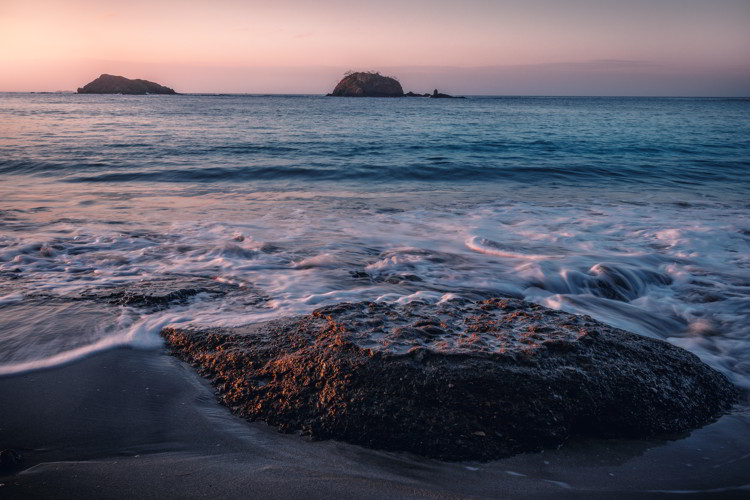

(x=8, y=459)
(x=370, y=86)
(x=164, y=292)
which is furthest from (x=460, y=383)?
(x=370, y=86)

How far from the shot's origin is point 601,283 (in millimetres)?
4688

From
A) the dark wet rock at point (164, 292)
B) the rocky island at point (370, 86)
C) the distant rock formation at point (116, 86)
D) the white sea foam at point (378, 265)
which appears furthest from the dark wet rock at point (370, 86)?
the dark wet rock at point (164, 292)

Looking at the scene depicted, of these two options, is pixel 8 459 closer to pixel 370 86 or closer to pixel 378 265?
pixel 378 265

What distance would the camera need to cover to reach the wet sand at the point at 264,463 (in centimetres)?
185

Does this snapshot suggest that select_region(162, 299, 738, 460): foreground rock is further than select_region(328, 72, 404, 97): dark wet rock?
No

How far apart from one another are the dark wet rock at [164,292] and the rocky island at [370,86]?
12557cm

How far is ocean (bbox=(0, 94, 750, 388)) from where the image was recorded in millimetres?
3615

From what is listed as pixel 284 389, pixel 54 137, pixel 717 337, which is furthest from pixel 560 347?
pixel 54 137

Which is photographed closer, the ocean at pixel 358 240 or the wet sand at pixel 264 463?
the wet sand at pixel 264 463

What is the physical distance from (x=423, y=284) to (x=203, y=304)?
6.11 feet

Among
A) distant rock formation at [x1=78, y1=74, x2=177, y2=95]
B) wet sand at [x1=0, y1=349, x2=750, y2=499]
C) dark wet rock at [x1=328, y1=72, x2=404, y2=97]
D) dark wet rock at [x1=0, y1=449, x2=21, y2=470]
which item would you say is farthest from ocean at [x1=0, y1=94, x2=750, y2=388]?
distant rock formation at [x1=78, y1=74, x2=177, y2=95]

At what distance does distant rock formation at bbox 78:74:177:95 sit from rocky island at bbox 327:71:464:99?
54509 millimetres

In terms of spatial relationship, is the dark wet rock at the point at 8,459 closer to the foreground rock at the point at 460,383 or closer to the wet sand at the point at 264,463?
the wet sand at the point at 264,463

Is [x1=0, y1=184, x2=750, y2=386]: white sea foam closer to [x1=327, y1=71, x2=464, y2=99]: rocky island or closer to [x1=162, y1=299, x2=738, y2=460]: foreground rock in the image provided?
[x1=162, y1=299, x2=738, y2=460]: foreground rock
